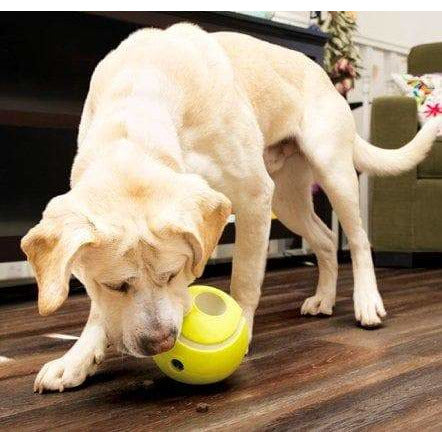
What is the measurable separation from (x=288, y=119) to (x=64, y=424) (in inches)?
52.1

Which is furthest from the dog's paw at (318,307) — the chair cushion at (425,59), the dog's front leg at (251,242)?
the chair cushion at (425,59)

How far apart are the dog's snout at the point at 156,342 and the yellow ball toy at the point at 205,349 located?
0.13 meters

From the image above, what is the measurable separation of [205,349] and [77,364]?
0.33 m

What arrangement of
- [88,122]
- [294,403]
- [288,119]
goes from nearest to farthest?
[294,403] < [88,122] < [288,119]

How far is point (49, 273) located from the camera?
3.94 feet

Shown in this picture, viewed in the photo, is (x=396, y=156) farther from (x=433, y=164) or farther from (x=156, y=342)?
(x=156, y=342)

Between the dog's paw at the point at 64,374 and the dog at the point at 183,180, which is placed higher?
the dog at the point at 183,180

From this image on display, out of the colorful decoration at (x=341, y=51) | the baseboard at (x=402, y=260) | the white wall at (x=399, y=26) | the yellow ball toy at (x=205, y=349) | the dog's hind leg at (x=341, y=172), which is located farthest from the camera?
the white wall at (x=399, y=26)

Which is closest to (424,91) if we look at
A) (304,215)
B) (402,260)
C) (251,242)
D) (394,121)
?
(394,121)

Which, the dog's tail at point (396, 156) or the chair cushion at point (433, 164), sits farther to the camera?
the chair cushion at point (433, 164)

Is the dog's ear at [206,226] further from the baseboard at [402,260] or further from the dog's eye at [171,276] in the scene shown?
the baseboard at [402,260]

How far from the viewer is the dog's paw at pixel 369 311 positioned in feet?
6.97
